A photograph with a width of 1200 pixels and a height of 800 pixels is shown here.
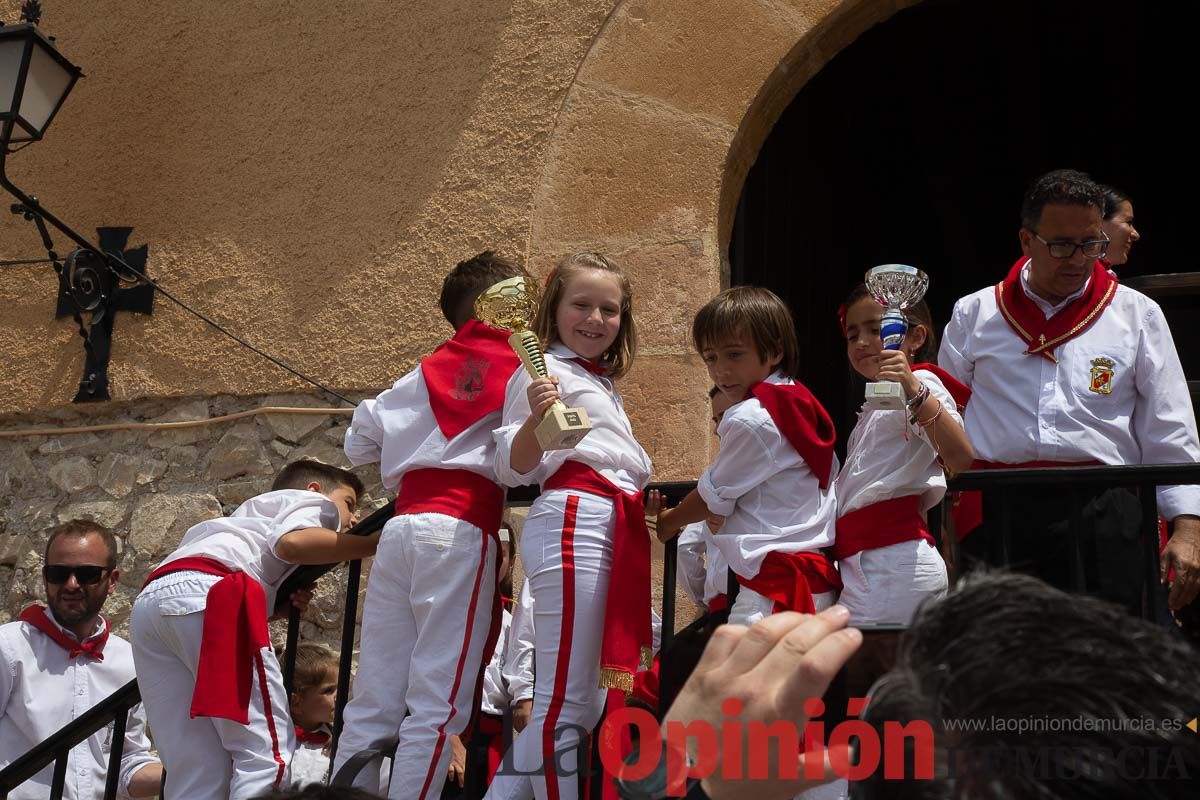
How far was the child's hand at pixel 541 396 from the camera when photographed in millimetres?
3271

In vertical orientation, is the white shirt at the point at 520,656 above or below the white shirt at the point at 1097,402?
below

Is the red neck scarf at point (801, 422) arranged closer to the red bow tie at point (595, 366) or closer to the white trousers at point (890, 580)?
the white trousers at point (890, 580)

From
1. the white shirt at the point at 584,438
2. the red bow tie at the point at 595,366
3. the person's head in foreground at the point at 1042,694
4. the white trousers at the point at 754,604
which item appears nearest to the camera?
the person's head in foreground at the point at 1042,694

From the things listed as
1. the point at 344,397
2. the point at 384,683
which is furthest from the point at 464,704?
the point at 344,397

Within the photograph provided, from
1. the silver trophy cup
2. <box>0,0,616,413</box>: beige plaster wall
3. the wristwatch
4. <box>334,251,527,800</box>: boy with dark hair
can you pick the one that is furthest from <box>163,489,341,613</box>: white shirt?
the wristwatch

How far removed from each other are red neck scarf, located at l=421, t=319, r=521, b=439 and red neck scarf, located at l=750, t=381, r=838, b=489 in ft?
2.25

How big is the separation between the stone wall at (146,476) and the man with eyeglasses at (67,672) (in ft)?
2.17

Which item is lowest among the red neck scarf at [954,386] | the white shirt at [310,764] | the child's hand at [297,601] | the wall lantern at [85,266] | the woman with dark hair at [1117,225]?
the white shirt at [310,764]

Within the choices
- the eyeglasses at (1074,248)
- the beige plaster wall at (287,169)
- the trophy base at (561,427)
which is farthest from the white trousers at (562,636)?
the beige plaster wall at (287,169)

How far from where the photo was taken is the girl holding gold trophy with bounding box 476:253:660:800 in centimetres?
324

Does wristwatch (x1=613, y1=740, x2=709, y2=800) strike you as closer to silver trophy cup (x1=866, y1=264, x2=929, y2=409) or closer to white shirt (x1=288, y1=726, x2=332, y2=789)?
silver trophy cup (x1=866, y1=264, x2=929, y2=409)

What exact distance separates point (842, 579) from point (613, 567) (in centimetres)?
53

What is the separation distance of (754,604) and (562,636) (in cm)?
44

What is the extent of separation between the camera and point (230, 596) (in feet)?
12.1
